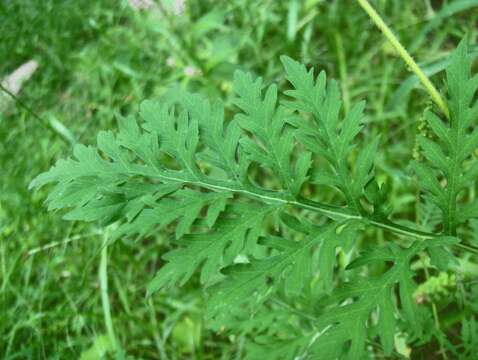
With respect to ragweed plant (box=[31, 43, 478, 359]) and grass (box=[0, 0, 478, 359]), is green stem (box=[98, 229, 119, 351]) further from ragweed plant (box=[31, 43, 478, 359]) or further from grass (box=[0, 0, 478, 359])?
ragweed plant (box=[31, 43, 478, 359])

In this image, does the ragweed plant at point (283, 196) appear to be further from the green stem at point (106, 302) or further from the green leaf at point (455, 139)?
the green stem at point (106, 302)

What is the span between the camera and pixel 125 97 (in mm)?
2934

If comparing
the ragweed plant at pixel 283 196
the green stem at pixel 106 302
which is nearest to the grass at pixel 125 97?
the green stem at pixel 106 302

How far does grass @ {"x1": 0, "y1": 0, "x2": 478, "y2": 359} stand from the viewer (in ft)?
7.37

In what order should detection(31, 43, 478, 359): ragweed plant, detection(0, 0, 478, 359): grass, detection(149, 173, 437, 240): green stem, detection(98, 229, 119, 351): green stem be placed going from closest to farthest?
detection(31, 43, 478, 359): ragweed plant, detection(149, 173, 437, 240): green stem, detection(98, 229, 119, 351): green stem, detection(0, 0, 478, 359): grass

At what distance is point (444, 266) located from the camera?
1.05m

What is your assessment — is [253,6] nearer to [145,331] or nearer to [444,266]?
[145,331]

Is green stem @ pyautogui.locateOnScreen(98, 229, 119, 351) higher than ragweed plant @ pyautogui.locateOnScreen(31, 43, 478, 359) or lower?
lower

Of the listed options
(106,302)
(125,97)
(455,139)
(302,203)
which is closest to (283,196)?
(302,203)

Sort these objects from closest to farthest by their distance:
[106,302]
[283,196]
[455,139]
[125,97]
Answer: [455,139]
[283,196]
[106,302]
[125,97]

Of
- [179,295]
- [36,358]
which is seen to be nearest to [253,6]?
[179,295]

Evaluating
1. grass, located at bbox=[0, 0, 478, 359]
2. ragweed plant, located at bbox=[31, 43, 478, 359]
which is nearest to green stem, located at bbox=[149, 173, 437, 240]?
ragweed plant, located at bbox=[31, 43, 478, 359]

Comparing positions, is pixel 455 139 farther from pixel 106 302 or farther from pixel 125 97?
pixel 125 97

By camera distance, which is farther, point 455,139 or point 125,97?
point 125,97
